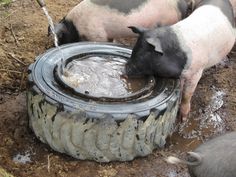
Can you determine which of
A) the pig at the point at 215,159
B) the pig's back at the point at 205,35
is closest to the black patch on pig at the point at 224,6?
the pig's back at the point at 205,35

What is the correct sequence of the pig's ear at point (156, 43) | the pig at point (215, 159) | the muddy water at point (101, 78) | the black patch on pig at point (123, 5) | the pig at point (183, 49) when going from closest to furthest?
the pig at point (215, 159) → the muddy water at point (101, 78) → the pig's ear at point (156, 43) → the pig at point (183, 49) → the black patch on pig at point (123, 5)

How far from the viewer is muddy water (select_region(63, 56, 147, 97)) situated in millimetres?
4176

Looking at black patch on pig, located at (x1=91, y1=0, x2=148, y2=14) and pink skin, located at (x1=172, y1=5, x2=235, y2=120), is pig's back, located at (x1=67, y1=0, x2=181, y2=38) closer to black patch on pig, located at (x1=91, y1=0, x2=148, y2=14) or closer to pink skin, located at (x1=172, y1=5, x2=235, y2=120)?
black patch on pig, located at (x1=91, y1=0, x2=148, y2=14)

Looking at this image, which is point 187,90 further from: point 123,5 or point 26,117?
point 26,117

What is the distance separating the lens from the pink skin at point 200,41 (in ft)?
14.9

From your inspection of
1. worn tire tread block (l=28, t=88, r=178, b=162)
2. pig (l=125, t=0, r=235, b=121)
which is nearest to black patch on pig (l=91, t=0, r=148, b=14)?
pig (l=125, t=0, r=235, b=121)

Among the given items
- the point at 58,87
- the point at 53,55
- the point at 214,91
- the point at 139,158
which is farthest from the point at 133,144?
the point at 214,91

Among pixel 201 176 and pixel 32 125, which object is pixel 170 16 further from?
pixel 201 176

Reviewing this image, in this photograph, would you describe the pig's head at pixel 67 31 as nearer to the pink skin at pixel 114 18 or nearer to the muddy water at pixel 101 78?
the pink skin at pixel 114 18

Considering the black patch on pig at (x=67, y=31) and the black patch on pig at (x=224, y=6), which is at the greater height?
the black patch on pig at (x=224, y=6)

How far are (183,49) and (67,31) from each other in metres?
1.34

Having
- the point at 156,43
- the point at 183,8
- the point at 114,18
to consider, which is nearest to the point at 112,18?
the point at 114,18

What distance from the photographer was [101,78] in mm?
4316

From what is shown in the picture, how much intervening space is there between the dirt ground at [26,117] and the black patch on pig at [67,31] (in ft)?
0.87
